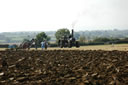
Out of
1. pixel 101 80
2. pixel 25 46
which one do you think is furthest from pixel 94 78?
pixel 25 46

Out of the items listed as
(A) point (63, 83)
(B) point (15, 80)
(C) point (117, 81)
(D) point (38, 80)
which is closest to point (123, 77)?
(C) point (117, 81)

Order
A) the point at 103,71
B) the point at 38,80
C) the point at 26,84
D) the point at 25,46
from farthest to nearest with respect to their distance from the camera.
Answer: the point at 25,46 < the point at 103,71 < the point at 38,80 < the point at 26,84

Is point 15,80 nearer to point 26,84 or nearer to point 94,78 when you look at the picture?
point 26,84

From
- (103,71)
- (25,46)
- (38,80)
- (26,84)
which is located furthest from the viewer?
(25,46)

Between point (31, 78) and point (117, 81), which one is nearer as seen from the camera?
point (117, 81)

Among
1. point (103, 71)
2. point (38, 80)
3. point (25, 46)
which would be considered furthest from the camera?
point (25, 46)

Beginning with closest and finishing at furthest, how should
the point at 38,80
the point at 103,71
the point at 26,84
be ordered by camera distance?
the point at 26,84 < the point at 38,80 < the point at 103,71

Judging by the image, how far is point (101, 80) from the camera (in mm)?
9141

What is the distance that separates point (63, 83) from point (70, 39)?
31128mm

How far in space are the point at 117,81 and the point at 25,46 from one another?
1200 inches

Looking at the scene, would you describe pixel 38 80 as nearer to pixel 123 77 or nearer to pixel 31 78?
pixel 31 78

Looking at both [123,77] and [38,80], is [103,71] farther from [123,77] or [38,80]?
[38,80]

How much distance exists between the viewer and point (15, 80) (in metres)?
9.57

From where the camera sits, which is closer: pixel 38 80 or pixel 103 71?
pixel 38 80
